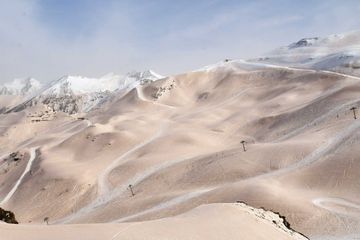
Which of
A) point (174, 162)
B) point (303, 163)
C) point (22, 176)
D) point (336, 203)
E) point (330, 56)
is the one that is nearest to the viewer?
point (336, 203)

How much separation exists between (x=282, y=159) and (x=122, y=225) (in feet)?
140

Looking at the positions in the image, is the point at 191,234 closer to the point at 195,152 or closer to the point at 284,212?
the point at 284,212

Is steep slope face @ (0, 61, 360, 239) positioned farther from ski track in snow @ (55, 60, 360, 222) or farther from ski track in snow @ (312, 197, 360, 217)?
ski track in snow @ (55, 60, 360, 222)

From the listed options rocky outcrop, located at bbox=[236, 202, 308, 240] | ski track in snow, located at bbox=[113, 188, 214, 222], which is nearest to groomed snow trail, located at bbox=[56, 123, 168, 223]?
ski track in snow, located at bbox=[113, 188, 214, 222]

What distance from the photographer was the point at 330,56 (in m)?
156

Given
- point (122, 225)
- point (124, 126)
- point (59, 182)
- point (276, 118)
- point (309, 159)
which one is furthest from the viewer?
point (124, 126)

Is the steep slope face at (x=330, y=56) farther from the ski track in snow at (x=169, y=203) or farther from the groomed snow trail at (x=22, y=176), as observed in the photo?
the ski track in snow at (x=169, y=203)

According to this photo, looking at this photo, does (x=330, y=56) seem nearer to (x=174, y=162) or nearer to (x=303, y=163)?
(x=174, y=162)

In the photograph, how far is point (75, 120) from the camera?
162750 mm

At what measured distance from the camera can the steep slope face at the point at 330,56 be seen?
13975 cm

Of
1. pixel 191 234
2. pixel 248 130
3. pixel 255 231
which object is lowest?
pixel 248 130

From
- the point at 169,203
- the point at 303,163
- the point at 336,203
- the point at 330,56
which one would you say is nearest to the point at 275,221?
the point at 336,203

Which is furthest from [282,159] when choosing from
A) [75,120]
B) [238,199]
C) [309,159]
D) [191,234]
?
[75,120]

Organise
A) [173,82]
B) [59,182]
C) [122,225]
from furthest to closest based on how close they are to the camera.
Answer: [173,82]
[59,182]
[122,225]
